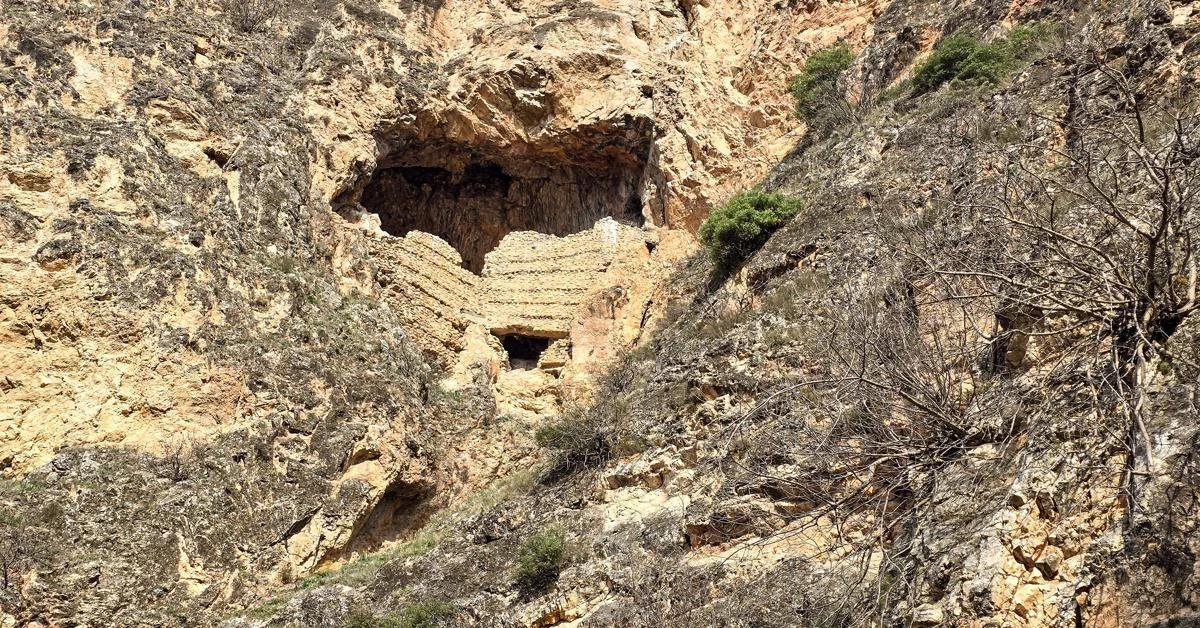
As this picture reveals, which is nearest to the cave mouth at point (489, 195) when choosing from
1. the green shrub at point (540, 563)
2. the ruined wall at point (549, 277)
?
the ruined wall at point (549, 277)

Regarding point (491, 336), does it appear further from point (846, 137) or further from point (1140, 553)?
point (1140, 553)

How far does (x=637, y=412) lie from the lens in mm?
13539

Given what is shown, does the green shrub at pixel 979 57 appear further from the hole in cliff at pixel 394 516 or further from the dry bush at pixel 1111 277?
the hole in cliff at pixel 394 516

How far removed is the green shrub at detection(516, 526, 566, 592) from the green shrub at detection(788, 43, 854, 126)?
10.4 meters

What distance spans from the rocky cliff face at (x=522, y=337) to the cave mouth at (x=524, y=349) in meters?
0.08

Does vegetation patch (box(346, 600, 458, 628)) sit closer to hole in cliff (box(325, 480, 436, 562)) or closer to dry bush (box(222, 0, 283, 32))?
hole in cliff (box(325, 480, 436, 562))

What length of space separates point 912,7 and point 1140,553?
1593 cm

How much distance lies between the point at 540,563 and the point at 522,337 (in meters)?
9.28

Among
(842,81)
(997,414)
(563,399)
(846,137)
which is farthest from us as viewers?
(842,81)

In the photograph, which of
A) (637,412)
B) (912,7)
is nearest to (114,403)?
(637,412)

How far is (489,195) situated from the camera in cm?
2338

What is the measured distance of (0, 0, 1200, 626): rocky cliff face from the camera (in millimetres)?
7613

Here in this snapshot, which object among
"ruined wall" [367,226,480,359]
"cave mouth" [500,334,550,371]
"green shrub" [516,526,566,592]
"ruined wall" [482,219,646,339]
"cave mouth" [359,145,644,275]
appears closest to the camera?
"green shrub" [516,526,566,592]

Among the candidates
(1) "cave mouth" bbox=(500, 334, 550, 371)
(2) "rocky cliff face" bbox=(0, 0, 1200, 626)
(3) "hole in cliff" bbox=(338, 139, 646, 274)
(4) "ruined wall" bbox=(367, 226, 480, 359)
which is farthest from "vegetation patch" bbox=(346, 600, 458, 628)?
(3) "hole in cliff" bbox=(338, 139, 646, 274)
